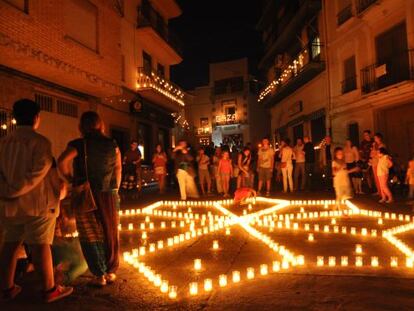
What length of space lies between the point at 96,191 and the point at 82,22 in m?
11.8

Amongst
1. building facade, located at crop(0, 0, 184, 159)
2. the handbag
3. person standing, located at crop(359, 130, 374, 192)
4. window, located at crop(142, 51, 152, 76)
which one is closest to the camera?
the handbag

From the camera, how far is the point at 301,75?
20.7 meters

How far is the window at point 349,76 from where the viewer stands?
682 inches

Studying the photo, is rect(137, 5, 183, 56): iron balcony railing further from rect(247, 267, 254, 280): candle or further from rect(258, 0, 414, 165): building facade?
rect(247, 267, 254, 280): candle

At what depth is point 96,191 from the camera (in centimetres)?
387

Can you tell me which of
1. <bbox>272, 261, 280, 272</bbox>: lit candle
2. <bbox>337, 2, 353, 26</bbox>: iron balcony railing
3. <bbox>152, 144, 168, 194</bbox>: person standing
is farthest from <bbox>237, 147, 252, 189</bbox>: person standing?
<bbox>337, 2, 353, 26</bbox>: iron balcony railing

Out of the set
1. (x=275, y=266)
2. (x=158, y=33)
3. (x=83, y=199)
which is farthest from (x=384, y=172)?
(x=158, y=33)

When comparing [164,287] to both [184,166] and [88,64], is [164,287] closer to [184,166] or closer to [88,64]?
[184,166]

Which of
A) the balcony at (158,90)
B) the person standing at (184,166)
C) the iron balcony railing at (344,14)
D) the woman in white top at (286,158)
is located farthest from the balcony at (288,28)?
the person standing at (184,166)

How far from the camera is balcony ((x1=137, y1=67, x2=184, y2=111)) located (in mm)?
19383

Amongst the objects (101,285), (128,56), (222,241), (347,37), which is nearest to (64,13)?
(128,56)

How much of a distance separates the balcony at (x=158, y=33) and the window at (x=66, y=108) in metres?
7.58

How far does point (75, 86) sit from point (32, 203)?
11011 mm

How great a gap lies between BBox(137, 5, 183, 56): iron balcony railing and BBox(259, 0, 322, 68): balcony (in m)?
6.91
